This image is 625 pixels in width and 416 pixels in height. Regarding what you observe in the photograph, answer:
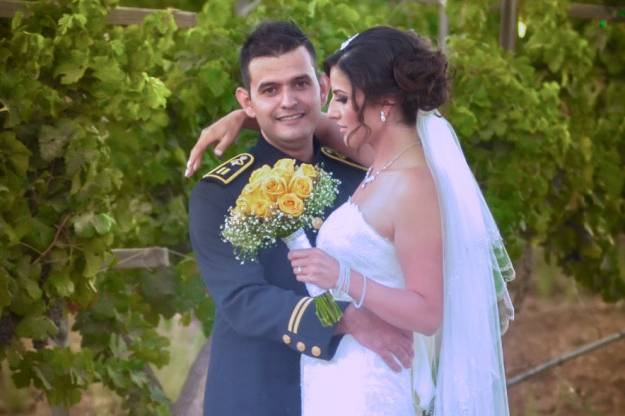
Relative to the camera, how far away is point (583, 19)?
7.30m

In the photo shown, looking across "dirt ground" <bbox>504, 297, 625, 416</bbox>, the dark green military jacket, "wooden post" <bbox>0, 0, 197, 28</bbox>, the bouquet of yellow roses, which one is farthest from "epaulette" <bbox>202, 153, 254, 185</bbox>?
"dirt ground" <bbox>504, 297, 625, 416</bbox>

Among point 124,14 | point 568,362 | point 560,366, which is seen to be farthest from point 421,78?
point 568,362

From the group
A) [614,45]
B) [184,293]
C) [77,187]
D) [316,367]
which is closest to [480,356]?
[316,367]

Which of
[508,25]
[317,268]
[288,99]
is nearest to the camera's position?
[317,268]

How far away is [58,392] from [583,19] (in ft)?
13.6

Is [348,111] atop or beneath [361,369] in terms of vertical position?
atop

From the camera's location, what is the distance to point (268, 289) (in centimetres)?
300

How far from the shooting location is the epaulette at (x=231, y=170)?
10.3ft

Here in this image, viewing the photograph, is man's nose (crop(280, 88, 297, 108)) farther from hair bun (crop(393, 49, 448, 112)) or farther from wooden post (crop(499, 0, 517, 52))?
wooden post (crop(499, 0, 517, 52))

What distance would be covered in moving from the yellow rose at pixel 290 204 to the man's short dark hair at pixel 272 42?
0.37 meters

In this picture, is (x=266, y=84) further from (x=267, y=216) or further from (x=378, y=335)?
(x=378, y=335)

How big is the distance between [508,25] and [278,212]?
3.55m

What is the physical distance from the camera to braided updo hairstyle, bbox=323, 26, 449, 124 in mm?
2922

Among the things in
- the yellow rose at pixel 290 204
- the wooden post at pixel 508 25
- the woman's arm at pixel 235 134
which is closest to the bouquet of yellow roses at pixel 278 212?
the yellow rose at pixel 290 204
